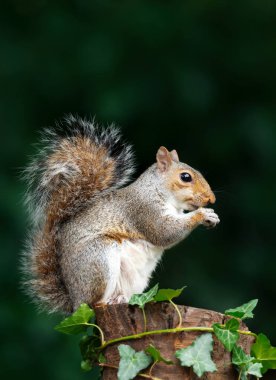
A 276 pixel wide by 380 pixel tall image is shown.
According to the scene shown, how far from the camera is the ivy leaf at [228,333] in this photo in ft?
7.46

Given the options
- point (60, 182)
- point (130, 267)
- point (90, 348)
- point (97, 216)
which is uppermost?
point (60, 182)

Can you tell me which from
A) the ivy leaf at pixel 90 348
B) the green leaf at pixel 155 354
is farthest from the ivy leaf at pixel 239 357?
the ivy leaf at pixel 90 348

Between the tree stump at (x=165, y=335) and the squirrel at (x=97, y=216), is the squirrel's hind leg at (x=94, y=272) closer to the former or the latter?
the squirrel at (x=97, y=216)

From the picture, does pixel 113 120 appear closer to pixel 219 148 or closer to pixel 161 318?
pixel 219 148

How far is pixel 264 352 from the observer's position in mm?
2359

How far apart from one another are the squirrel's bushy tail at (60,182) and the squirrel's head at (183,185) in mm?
161

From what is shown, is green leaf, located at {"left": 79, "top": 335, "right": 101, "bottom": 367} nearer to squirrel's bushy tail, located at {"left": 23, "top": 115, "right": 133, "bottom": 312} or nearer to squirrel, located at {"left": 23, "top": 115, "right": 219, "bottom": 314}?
squirrel, located at {"left": 23, "top": 115, "right": 219, "bottom": 314}

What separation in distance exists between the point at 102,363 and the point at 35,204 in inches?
33.9

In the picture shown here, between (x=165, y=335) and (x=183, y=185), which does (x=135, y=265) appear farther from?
(x=165, y=335)

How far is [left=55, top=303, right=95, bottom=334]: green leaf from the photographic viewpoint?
2.38 m

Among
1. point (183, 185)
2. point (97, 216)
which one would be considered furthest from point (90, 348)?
point (183, 185)

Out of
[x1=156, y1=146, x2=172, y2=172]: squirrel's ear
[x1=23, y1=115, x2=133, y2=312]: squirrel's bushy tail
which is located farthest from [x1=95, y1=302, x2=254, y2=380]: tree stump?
[x1=156, y1=146, x2=172, y2=172]: squirrel's ear

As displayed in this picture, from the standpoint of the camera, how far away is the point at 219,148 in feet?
16.2

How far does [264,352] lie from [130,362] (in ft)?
1.01
